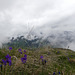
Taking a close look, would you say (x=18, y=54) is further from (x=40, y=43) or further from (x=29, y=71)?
(x=40, y=43)

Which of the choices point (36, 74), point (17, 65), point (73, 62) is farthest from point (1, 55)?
point (73, 62)

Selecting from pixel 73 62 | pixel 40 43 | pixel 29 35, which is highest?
pixel 29 35

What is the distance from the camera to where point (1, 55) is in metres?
6.28

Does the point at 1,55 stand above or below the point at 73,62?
above

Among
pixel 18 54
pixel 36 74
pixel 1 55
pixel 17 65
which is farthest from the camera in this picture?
pixel 18 54

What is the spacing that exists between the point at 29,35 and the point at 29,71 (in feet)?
4.92

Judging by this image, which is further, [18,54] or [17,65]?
[18,54]

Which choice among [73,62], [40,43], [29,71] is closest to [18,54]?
[29,71]

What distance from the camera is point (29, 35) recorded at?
407cm

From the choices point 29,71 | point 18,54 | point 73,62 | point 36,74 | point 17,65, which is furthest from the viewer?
point 73,62

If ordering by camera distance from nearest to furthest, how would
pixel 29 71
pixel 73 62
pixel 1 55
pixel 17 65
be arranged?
pixel 29 71 → pixel 17 65 → pixel 1 55 → pixel 73 62

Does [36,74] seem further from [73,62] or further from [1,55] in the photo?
[73,62]

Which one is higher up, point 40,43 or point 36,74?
point 40,43

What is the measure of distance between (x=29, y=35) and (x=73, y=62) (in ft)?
18.2
